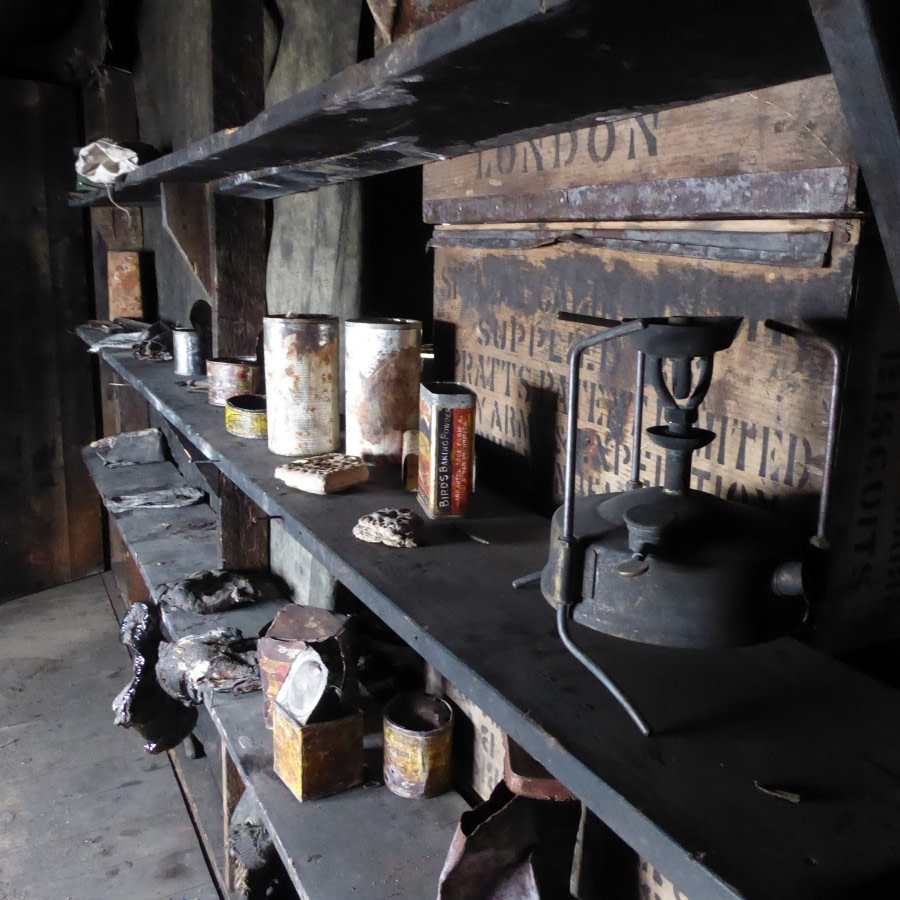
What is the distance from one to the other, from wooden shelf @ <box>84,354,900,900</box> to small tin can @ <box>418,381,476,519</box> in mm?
131

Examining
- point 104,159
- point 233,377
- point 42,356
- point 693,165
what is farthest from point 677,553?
point 42,356

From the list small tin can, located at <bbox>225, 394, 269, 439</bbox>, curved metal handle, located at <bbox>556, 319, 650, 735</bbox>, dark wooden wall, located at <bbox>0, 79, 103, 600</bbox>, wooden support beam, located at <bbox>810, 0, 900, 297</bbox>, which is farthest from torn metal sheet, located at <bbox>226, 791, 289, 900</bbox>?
dark wooden wall, located at <bbox>0, 79, 103, 600</bbox>

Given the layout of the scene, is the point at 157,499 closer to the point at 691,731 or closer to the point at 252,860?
the point at 252,860

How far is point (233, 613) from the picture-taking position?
1712 millimetres

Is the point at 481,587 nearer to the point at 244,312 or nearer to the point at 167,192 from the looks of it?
the point at 244,312

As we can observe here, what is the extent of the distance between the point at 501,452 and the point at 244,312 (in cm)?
76

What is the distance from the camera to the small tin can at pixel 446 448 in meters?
0.93

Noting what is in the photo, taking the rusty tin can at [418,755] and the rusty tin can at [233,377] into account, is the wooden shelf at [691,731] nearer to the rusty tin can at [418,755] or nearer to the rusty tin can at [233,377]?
the rusty tin can at [418,755]

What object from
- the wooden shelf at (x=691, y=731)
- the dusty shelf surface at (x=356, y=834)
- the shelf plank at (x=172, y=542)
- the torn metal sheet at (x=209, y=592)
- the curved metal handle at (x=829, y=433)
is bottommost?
the dusty shelf surface at (x=356, y=834)

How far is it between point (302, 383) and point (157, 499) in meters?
1.45

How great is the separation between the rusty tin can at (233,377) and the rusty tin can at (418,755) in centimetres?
66

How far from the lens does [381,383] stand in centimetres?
112

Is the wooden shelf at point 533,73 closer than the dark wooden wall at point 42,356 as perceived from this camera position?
Yes

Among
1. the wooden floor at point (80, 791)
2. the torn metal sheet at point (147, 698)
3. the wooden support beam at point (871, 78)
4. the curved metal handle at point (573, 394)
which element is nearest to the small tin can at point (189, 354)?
the torn metal sheet at point (147, 698)
